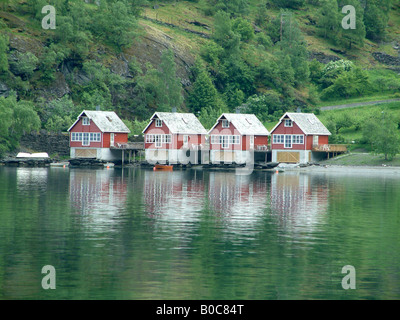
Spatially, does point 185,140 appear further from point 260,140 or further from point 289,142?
point 289,142

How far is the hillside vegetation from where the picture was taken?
135000mm

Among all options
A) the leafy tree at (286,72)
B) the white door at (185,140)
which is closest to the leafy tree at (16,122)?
the white door at (185,140)

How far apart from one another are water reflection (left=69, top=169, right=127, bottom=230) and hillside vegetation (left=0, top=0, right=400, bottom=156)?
43.7 meters

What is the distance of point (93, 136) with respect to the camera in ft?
403

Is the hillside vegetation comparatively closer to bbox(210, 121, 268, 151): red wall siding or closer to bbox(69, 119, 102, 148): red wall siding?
bbox(69, 119, 102, 148): red wall siding

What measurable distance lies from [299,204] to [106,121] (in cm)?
7320

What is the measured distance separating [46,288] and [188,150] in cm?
9728

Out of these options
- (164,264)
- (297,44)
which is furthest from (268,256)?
(297,44)

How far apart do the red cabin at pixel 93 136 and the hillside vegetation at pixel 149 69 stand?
6.56 metres

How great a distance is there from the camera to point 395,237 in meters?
39.7

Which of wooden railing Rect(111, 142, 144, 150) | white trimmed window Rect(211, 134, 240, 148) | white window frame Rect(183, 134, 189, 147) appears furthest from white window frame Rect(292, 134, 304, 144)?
wooden railing Rect(111, 142, 144, 150)

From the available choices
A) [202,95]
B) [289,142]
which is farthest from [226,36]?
[289,142]
